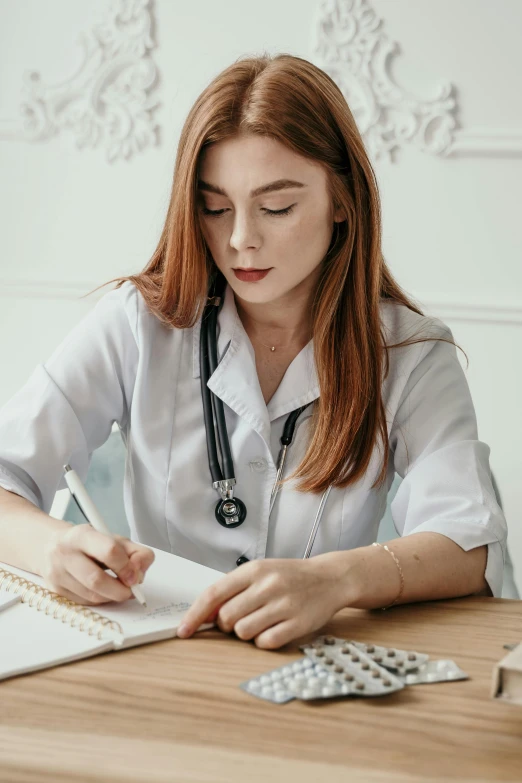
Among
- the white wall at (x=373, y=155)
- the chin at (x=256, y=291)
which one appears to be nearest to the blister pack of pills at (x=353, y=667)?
the chin at (x=256, y=291)

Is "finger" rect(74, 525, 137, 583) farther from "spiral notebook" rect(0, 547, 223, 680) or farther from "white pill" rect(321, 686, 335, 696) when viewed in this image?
"white pill" rect(321, 686, 335, 696)

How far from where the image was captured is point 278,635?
101 centimetres

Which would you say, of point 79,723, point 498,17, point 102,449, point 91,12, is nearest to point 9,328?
point 91,12

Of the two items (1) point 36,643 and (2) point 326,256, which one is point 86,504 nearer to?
(1) point 36,643

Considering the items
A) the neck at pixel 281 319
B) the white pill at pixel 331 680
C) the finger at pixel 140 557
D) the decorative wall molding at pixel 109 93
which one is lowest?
the white pill at pixel 331 680

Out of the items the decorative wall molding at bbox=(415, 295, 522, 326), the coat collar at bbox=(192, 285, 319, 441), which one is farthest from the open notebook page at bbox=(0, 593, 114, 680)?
the decorative wall molding at bbox=(415, 295, 522, 326)

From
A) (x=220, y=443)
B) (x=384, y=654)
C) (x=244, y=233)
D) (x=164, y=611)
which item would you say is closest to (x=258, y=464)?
(x=220, y=443)

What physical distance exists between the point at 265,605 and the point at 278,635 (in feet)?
0.15

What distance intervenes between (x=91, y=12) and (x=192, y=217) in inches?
91.1

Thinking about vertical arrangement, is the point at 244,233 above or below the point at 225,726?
above

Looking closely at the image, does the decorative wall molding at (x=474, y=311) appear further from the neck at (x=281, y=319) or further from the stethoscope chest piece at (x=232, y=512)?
the stethoscope chest piece at (x=232, y=512)

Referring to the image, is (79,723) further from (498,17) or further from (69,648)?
(498,17)

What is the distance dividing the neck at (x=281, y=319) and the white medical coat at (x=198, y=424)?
0.05m

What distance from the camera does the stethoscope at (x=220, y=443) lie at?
5.03ft
